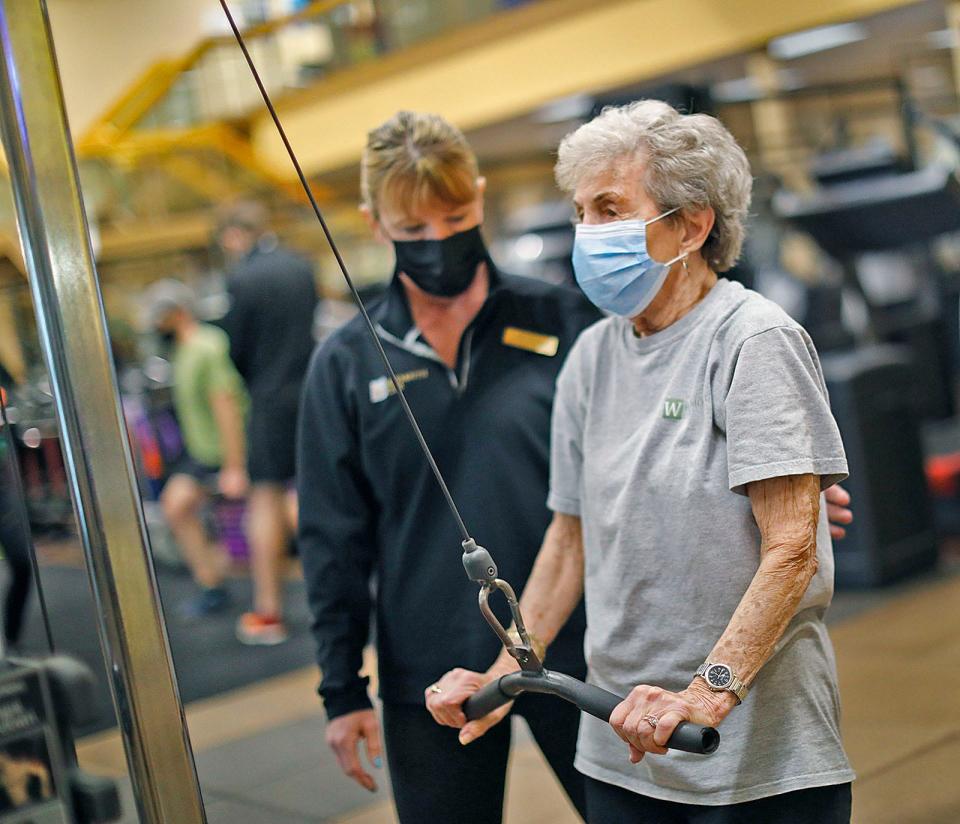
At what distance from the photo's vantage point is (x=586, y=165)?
1.78 meters

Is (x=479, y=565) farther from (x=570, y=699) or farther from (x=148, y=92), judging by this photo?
(x=148, y=92)

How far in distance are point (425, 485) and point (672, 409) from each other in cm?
64

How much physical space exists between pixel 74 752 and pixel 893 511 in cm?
518

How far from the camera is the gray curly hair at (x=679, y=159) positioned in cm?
174

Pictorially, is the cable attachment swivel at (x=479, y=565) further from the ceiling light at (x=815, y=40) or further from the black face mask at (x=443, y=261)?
the ceiling light at (x=815, y=40)

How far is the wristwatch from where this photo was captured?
1.54 m

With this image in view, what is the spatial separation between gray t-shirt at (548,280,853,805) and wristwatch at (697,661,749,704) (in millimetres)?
142

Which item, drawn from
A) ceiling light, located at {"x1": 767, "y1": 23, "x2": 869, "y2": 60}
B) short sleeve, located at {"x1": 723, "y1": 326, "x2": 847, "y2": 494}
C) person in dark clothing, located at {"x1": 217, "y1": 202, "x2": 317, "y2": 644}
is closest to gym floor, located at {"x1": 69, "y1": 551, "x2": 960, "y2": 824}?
person in dark clothing, located at {"x1": 217, "y1": 202, "x2": 317, "y2": 644}

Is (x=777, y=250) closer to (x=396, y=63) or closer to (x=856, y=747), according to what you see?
(x=396, y=63)

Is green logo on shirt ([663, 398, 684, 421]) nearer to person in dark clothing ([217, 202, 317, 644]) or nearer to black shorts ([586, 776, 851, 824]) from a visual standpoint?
black shorts ([586, 776, 851, 824])

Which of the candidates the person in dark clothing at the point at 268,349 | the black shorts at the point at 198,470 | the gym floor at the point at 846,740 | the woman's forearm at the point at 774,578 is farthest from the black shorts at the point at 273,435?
the woman's forearm at the point at 774,578

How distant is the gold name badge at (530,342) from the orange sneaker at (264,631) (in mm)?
4417

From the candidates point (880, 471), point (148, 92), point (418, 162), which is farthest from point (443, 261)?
point (148, 92)

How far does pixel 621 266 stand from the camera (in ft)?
5.74
